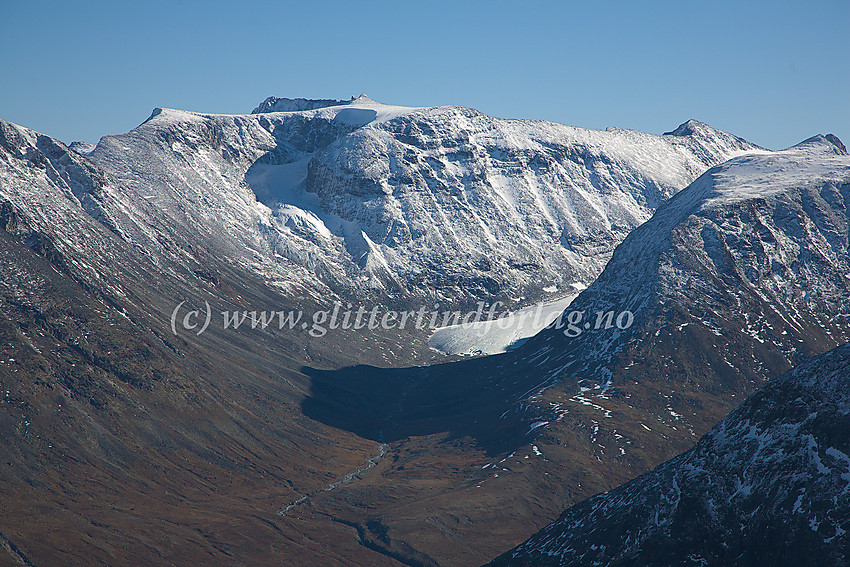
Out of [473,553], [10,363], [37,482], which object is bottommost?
[473,553]

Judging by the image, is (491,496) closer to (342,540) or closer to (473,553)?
(473,553)

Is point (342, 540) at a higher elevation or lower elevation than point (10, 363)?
lower

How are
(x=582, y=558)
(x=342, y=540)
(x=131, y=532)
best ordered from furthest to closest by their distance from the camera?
1. (x=342, y=540)
2. (x=131, y=532)
3. (x=582, y=558)

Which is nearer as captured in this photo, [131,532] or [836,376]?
[836,376]

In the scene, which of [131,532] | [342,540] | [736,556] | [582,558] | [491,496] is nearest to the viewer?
[736,556]

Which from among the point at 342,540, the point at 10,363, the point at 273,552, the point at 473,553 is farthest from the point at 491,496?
the point at 10,363

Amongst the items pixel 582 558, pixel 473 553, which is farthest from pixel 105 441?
pixel 582 558
